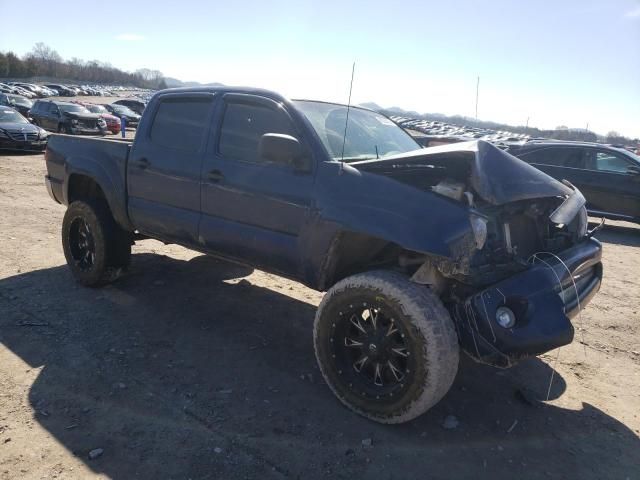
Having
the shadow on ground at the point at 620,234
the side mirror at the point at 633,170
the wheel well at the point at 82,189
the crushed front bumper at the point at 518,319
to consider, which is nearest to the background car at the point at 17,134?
the wheel well at the point at 82,189

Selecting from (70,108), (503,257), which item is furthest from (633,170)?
(70,108)

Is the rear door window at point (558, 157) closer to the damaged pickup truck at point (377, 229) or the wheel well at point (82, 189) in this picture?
the damaged pickup truck at point (377, 229)

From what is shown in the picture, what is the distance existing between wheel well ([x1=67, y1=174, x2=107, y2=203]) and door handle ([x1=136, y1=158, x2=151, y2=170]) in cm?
84

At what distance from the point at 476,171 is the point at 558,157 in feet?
26.8

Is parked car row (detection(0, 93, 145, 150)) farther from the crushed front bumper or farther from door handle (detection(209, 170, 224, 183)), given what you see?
the crushed front bumper

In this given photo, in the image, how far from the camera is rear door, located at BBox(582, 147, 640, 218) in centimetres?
945

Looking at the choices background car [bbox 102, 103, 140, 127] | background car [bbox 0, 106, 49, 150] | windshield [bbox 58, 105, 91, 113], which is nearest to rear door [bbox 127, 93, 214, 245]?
background car [bbox 0, 106, 49, 150]

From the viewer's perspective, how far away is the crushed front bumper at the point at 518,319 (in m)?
2.66

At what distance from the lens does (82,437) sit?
2.71 m

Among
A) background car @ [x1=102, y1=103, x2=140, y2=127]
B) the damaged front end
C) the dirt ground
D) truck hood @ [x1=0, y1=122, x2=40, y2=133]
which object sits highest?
the damaged front end

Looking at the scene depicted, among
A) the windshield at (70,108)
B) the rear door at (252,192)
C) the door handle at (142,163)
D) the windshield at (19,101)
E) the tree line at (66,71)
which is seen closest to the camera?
the rear door at (252,192)

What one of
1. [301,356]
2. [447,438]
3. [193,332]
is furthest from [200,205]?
[447,438]

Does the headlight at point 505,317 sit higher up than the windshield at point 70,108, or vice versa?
the headlight at point 505,317

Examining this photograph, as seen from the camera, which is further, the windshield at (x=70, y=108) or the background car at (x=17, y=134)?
the windshield at (x=70, y=108)
